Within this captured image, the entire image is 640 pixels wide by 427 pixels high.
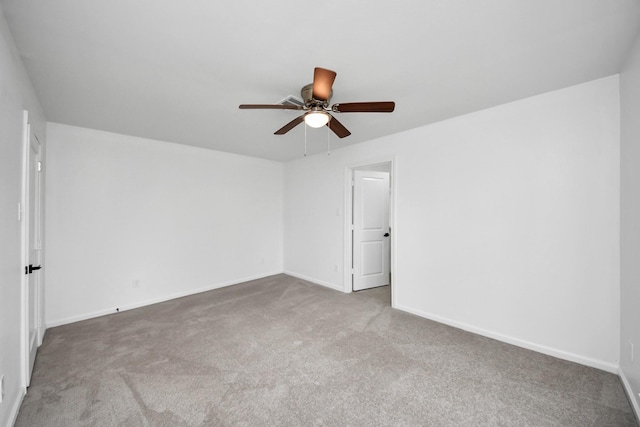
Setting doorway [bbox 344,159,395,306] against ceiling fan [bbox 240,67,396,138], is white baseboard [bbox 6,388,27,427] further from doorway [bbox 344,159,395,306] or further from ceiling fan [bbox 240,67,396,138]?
doorway [bbox 344,159,395,306]

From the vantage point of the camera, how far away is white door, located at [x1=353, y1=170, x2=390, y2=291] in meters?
4.38

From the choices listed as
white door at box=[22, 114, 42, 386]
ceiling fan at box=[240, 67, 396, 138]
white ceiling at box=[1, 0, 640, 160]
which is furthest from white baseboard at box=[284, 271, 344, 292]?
white door at box=[22, 114, 42, 386]

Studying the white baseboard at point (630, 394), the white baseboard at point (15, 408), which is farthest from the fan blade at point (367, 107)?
the white baseboard at point (15, 408)

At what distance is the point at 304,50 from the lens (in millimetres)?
1764

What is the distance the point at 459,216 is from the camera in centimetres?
303

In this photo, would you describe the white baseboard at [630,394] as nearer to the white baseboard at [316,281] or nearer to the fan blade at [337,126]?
the fan blade at [337,126]

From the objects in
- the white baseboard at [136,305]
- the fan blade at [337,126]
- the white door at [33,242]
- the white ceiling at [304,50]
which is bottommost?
the white baseboard at [136,305]

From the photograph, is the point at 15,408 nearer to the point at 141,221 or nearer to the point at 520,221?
the point at 141,221

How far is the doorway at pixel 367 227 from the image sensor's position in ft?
14.2

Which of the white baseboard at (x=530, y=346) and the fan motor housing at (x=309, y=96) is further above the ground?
the fan motor housing at (x=309, y=96)

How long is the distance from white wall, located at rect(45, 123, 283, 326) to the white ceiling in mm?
835

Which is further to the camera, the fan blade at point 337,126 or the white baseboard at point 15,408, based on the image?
the fan blade at point 337,126

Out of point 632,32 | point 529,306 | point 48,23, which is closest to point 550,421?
point 529,306

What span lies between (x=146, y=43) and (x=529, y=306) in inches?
151
